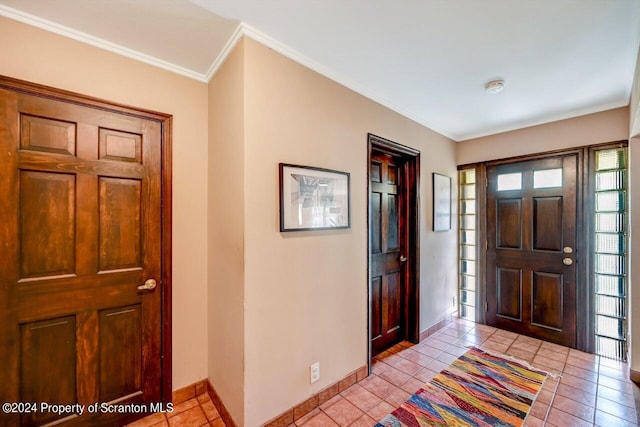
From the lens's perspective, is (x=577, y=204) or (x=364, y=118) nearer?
(x=364, y=118)

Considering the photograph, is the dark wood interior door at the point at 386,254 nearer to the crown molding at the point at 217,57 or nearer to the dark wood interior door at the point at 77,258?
the crown molding at the point at 217,57

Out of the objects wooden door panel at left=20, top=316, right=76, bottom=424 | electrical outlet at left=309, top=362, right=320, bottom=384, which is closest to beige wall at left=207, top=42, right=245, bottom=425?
electrical outlet at left=309, top=362, right=320, bottom=384

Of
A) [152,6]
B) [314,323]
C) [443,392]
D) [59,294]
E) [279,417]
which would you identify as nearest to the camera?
[152,6]

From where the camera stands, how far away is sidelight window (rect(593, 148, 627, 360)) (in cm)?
248

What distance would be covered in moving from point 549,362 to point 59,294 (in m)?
3.89

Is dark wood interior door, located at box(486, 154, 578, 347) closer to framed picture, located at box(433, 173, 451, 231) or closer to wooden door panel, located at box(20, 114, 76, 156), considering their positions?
framed picture, located at box(433, 173, 451, 231)

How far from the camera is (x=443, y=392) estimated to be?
6.67 feet

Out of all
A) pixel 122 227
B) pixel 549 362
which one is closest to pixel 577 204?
pixel 549 362

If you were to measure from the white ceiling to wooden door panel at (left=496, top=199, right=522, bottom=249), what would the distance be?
126 centimetres

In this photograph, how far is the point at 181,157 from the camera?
1.92 metres

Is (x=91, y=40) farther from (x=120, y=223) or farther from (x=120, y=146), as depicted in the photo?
(x=120, y=223)

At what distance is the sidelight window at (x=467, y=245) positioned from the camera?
136 inches

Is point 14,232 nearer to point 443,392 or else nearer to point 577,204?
point 443,392

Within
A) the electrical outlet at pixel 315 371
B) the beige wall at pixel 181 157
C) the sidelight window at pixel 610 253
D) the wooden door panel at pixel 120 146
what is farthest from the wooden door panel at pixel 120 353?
the sidelight window at pixel 610 253
